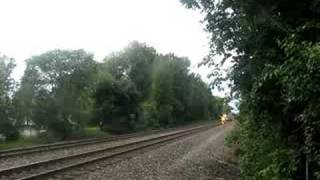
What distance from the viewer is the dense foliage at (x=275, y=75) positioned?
790 cm

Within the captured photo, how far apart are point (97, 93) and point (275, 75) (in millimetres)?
59288

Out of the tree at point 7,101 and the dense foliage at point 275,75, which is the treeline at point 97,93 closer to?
the tree at point 7,101

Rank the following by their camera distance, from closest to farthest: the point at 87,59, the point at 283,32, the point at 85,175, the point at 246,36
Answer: the point at 283,32
the point at 246,36
the point at 85,175
the point at 87,59

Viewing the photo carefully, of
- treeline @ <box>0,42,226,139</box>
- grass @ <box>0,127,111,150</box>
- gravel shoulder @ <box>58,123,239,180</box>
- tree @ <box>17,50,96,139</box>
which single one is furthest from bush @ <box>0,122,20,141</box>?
gravel shoulder @ <box>58,123,239,180</box>

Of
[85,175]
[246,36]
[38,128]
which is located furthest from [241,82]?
[38,128]

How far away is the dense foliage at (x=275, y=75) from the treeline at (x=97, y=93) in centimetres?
358

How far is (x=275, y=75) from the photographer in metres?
9.16

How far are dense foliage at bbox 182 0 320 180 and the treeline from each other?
141 inches

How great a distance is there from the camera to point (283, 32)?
12352 millimetres

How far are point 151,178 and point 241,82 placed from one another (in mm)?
3716

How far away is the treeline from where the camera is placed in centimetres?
4744

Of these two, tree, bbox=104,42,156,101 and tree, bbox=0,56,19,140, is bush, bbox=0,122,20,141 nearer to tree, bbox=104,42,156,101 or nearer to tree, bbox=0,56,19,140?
tree, bbox=0,56,19,140

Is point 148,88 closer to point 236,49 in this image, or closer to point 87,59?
point 87,59

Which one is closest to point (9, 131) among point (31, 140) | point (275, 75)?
point (31, 140)
